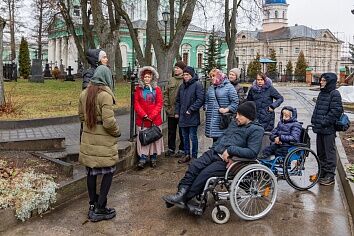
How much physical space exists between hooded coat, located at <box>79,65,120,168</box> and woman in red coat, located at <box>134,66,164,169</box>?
6.86 feet

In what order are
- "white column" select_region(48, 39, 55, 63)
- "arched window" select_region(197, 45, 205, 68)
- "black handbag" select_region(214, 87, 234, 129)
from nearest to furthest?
"black handbag" select_region(214, 87, 234, 129)
"arched window" select_region(197, 45, 205, 68)
"white column" select_region(48, 39, 55, 63)

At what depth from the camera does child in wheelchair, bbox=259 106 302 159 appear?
6.17 m

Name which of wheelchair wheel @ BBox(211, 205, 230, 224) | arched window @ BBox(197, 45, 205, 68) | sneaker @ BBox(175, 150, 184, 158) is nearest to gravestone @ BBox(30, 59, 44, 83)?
sneaker @ BBox(175, 150, 184, 158)

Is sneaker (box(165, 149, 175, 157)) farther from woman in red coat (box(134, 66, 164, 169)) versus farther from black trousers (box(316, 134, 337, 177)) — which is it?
black trousers (box(316, 134, 337, 177))

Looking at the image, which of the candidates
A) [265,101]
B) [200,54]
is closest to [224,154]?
[265,101]

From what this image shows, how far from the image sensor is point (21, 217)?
4777 millimetres

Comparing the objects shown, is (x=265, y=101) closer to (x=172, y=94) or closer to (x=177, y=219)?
(x=172, y=94)

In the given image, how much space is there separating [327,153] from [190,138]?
2.39 meters

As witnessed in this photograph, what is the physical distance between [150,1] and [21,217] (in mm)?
9786

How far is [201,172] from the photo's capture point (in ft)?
16.4

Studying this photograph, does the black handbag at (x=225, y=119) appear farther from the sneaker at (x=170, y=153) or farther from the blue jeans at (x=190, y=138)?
the sneaker at (x=170, y=153)

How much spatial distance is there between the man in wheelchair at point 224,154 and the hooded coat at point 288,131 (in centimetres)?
118

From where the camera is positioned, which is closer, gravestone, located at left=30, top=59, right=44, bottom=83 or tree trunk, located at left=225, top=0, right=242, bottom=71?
tree trunk, located at left=225, top=0, right=242, bottom=71

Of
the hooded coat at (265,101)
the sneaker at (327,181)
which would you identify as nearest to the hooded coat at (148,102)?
the hooded coat at (265,101)
